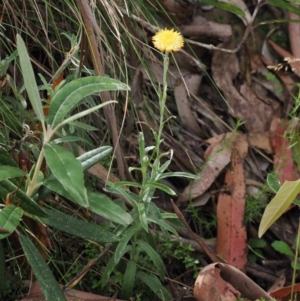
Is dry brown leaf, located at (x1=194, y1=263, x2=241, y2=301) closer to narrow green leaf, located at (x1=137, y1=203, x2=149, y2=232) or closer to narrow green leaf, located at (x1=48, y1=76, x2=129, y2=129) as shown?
narrow green leaf, located at (x1=137, y1=203, x2=149, y2=232)

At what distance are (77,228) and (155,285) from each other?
346 mm

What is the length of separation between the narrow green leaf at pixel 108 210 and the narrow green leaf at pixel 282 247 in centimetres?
108

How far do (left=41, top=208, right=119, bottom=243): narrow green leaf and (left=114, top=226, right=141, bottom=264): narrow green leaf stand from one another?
51mm

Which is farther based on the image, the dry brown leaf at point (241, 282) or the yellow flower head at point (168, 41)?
the dry brown leaf at point (241, 282)

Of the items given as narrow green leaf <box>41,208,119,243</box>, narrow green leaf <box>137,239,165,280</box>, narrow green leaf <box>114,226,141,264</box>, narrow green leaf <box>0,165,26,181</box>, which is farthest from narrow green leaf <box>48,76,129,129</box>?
narrow green leaf <box>137,239,165,280</box>

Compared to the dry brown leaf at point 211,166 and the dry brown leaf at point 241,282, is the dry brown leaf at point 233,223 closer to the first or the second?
the dry brown leaf at point 211,166

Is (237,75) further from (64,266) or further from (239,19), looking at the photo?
(64,266)

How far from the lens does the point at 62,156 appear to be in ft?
3.72

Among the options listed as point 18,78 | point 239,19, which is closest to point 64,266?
point 18,78

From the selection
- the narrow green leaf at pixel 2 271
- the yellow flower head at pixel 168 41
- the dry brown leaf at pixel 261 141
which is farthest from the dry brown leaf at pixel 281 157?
the narrow green leaf at pixel 2 271

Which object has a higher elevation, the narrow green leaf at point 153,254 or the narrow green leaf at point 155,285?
the narrow green leaf at point 153,254

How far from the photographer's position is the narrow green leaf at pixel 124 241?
1467mm

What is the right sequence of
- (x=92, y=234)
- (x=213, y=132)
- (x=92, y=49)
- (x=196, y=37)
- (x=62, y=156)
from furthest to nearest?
(x=196, y=37) < (x=213, y=132) < (x=92, y=49) < (x=92, y=234) < (x=62, y=156)

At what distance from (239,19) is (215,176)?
90cm
